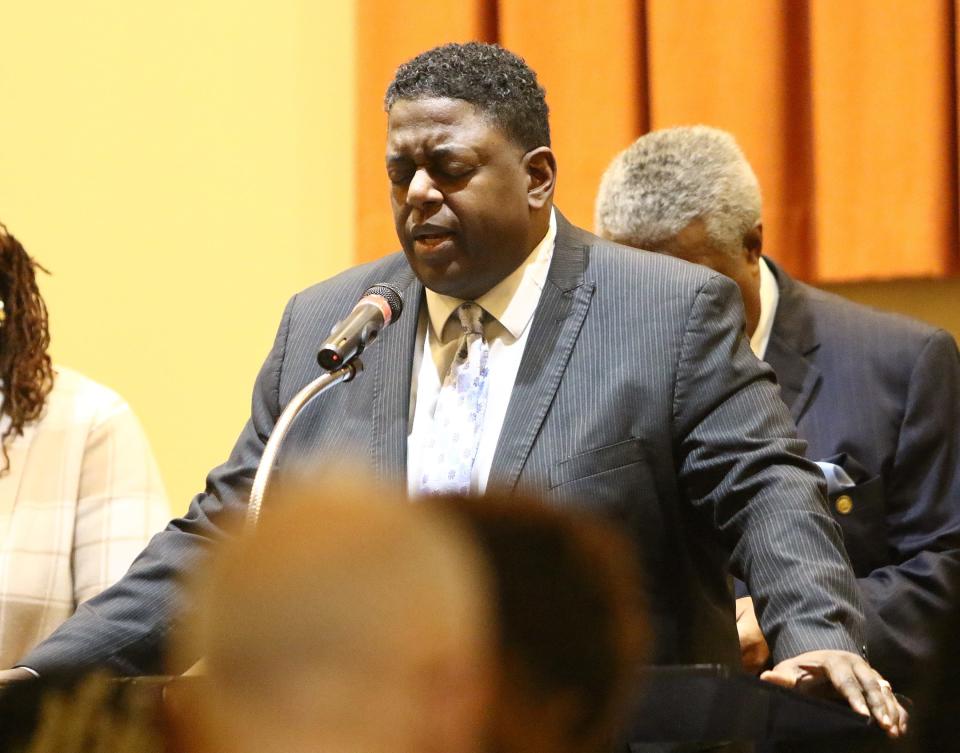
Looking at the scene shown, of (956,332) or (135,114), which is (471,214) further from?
(135,114)

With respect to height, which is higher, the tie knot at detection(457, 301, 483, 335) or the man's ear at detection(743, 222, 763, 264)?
the man's ear at detection(743, 222, 763, 264)

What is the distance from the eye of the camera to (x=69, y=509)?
290cm

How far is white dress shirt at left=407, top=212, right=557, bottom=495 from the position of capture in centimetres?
226

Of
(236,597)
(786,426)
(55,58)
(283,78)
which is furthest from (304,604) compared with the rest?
(55,58)

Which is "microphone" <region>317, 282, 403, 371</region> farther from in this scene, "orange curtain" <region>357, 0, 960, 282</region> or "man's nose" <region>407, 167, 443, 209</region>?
"orange curtain" <region>357, 0, 960, 282</region>

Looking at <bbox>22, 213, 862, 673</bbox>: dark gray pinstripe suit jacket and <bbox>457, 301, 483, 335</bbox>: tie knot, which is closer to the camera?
<bbox>22, 213, 862, 673</bbox>: dark gray pinstripe suit jacket

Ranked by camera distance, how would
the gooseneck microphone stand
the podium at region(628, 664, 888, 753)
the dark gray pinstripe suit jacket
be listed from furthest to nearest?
1. the dark gray pinstripe suit jacket
2. the gooseneck microphone stand
3. the podium at region(628, 664, 888, 753)

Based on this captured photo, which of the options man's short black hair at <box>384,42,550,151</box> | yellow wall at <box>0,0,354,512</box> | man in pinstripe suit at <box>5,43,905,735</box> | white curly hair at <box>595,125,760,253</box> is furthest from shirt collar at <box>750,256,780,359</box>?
yellow wall at <box>0,0,354,512</box>

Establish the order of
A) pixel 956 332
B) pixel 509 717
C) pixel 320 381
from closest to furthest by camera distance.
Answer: pixel 509 717, pixel 320 381, pixel 956 332

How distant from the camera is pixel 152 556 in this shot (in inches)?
91.0

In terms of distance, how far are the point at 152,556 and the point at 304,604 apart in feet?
5.81

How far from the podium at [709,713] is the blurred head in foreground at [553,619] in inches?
2.3

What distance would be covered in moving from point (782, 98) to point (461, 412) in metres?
1.34

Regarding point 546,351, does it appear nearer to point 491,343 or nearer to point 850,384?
point 491,343
